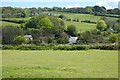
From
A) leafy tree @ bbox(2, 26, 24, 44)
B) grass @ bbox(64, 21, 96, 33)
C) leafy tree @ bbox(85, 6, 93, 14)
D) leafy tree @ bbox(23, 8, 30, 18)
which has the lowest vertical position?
leafy tree @ bbox(2, 26, 24, 44)

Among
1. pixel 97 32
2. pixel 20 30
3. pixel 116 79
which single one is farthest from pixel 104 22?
pixel 116 79

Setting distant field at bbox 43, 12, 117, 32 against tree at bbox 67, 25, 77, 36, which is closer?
tree at bbox 67, 25, 77, 36

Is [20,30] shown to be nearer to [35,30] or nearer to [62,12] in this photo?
[35,30]

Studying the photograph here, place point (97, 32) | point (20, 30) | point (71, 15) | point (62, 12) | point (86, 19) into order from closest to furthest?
point (20, 30), point (97, 32), point (86, 19), point (71, 15), point (62, 12)

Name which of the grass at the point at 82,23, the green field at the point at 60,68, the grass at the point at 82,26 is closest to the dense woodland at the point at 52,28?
the grass at the point at 82,26

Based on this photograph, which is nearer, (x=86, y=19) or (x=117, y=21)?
(x=117, y=21)

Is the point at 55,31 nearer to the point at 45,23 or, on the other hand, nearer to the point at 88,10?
the point at 45,23

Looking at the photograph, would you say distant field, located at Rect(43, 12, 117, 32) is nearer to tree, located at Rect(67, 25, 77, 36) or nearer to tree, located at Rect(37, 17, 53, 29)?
tree, located at Rect(67, 25, 77, 36)

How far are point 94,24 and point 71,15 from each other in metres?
11.1

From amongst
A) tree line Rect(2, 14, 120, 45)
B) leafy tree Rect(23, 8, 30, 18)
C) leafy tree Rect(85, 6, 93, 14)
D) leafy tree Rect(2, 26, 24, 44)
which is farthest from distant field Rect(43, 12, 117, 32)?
leafy tree Rect(2, 26, 24, 44)

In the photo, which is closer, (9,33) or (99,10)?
(9,33)

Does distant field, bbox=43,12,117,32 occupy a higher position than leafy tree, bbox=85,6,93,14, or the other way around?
leafy tree, bbox=85,6,93,14

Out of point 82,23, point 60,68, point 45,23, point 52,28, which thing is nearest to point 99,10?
point 82,23

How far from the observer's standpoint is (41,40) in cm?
4466
